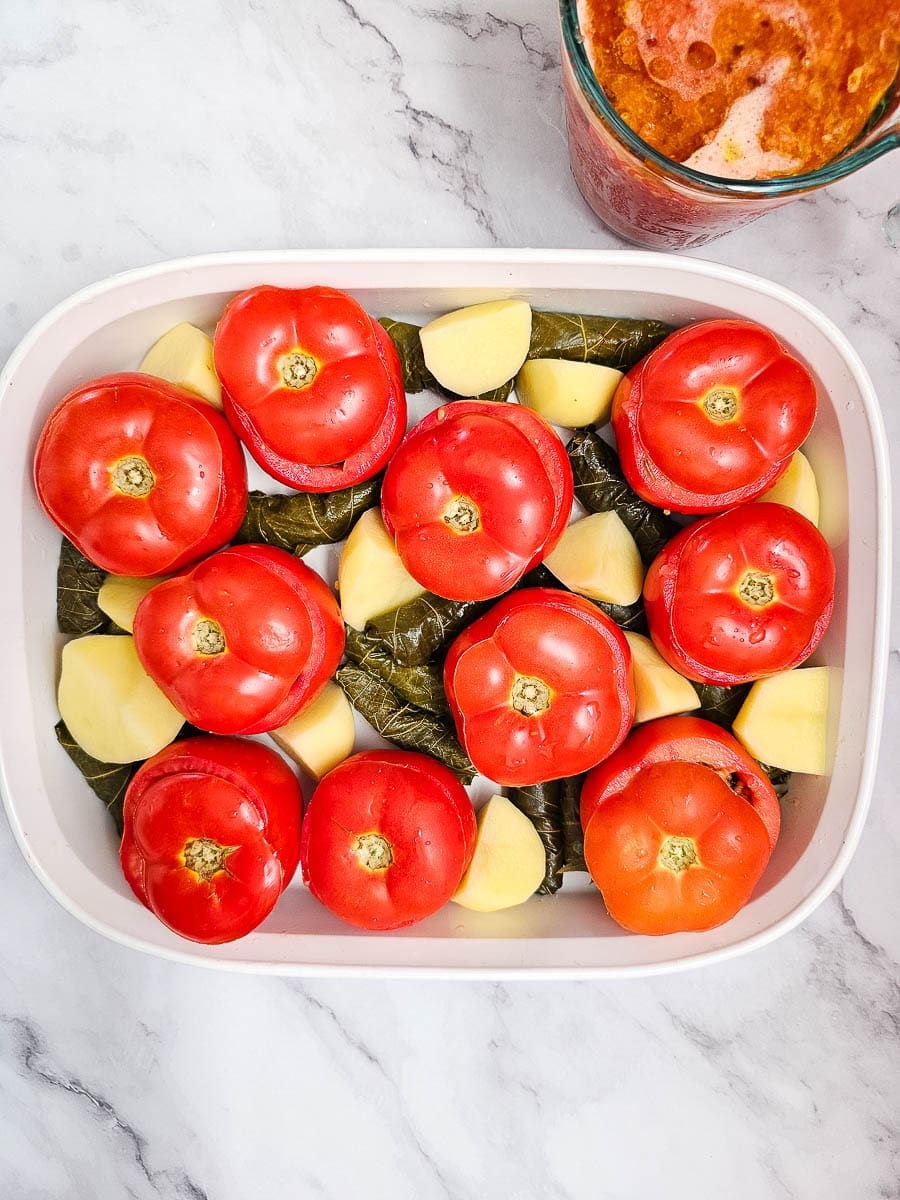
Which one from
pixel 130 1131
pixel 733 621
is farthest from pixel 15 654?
pixel 733 621

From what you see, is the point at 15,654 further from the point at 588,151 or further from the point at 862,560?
the point at 862,560

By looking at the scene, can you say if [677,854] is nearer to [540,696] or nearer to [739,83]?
[540,696]

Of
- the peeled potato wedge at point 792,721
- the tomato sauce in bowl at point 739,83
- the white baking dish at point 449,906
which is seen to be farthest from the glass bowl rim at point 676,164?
the peeled potato wedge at point 792,721

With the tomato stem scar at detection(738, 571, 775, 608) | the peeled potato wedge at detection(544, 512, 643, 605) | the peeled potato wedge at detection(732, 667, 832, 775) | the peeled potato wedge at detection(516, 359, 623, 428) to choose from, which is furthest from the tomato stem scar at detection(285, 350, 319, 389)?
the peeled potato wedge at detection(732, 667, 832, 775)

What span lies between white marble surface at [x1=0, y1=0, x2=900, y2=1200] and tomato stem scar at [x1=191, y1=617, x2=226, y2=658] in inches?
24.9

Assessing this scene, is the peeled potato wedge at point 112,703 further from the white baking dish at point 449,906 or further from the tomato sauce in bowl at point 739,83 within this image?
the tomato sauce in bowl at point 739,83

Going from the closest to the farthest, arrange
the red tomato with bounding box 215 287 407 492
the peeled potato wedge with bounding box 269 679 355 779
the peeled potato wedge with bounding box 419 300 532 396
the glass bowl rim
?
the glass bowl rim → the red tomato with bounding box 215 287 407 492 → the peeled potato wedge with bounding box 419 300 532 396 → the peeled potato wedge with bounding box 269 679 355 779

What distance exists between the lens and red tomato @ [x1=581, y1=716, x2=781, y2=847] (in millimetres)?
1397

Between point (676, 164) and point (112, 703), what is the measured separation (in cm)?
111

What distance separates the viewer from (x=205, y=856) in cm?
135

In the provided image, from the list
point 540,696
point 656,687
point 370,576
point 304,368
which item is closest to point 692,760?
point 656,687

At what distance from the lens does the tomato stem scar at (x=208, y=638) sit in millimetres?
1316

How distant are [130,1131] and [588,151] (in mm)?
1802

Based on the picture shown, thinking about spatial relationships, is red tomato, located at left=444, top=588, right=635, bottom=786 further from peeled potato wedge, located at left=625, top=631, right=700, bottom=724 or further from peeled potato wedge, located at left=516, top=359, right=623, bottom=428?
peeled potato wedge, located at left=516, top=359, right=623, bottom=428
